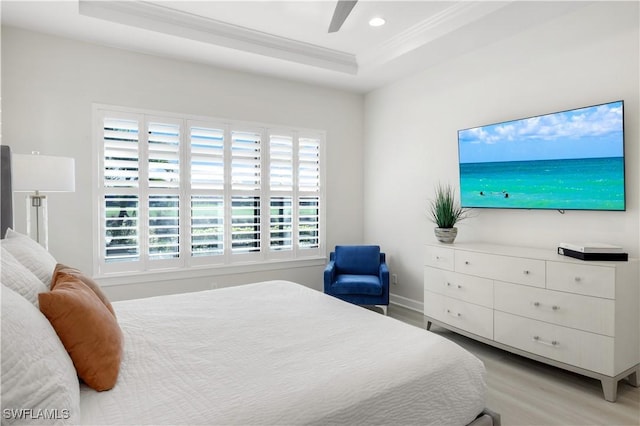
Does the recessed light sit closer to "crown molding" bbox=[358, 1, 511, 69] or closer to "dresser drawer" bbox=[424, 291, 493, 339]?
"crown molding" bbox=[358, 1, 511, 69]

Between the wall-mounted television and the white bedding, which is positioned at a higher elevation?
the wall-mounted television

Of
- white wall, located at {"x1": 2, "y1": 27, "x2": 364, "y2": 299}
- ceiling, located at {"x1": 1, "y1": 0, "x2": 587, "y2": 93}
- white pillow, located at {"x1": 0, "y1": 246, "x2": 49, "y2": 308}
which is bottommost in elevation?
white pillow, located at {"x1": 0, "y1": 246, "x2": 49, "y2": 308}

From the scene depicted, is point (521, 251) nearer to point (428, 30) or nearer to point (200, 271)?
point (428, 30)

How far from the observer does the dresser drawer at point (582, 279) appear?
232cm

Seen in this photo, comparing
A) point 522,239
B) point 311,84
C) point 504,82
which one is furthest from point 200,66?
point 522,239

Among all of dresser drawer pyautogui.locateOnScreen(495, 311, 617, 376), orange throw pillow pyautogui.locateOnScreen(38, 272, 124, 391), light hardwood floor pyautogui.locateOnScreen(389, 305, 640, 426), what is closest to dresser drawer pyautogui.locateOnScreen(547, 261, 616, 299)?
dresser drawer pyautogui.locateOnScreen(495, 311, 617, 376)

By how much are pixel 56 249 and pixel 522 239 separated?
4101 millimetres

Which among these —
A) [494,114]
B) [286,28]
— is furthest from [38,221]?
[494,114]

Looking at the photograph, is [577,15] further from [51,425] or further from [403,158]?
[51,425]

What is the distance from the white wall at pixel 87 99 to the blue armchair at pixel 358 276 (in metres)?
0.63

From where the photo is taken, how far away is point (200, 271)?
156 inches

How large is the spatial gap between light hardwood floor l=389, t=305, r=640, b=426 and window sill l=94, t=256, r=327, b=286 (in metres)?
2.29

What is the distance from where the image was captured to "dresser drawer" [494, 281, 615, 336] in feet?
7.71

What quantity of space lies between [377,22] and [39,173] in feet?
9.54
